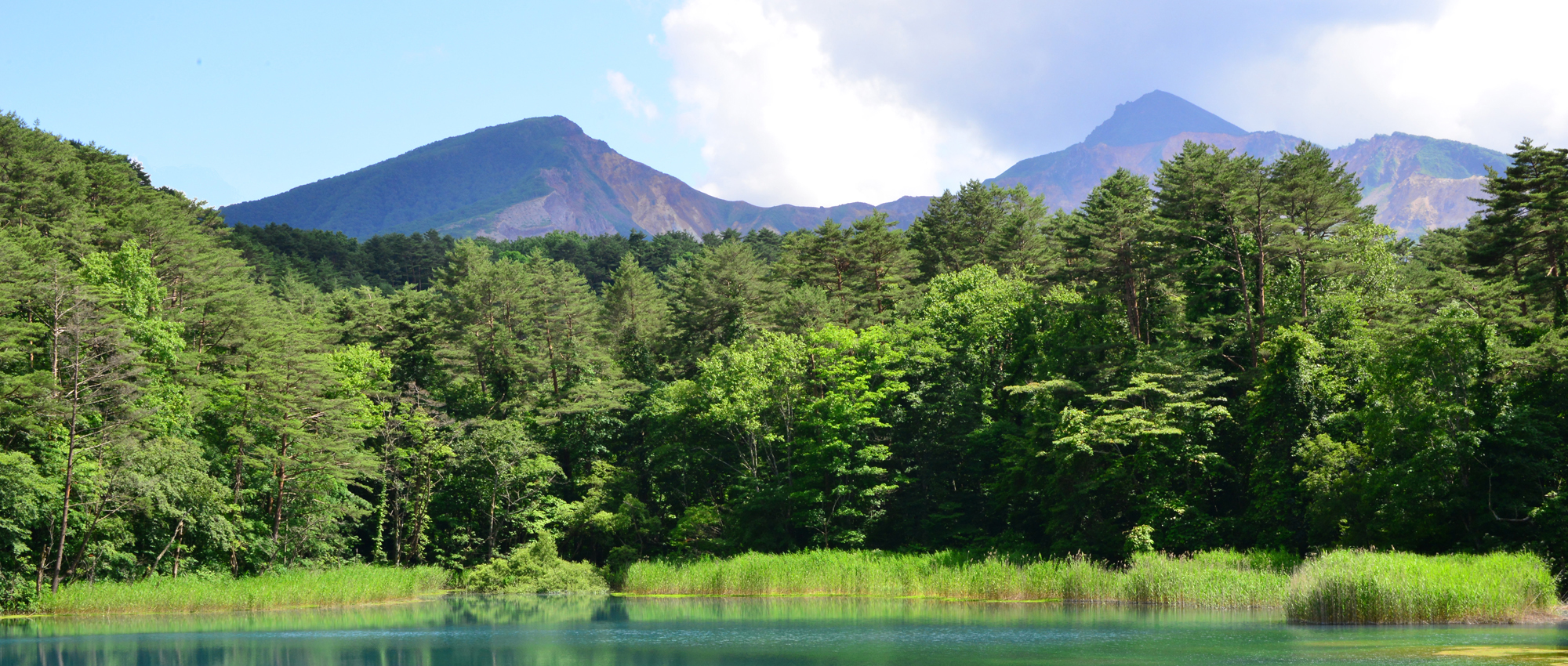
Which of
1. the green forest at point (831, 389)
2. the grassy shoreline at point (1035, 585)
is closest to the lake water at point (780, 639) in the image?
the grassy shoreline at point (1035, 585)

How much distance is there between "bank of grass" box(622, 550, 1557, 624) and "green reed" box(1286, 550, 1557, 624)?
22mm

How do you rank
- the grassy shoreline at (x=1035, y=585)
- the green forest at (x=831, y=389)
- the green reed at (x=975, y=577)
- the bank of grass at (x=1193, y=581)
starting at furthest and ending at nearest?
the green forest at (x=831, y=389)
the green reed at (x=975, y=577)
the grassy shoreline at (x=1035, y=585)
the bank of grass at (x=1193, y=581)

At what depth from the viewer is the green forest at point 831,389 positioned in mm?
31844

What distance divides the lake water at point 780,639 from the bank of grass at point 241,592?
4.14 ft

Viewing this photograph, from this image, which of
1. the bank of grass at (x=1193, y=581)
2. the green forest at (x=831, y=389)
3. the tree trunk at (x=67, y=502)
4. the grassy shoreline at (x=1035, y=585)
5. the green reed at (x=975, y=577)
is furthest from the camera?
the tree trunk at (x=67, y=502)

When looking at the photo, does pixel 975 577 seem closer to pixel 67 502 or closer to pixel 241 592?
pixel 241 592

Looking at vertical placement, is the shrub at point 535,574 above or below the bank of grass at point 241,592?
below

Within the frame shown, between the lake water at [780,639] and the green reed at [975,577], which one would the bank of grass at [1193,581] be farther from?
the lake water at [780,639]

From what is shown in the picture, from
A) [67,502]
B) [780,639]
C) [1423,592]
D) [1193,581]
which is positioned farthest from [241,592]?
[1423,592]

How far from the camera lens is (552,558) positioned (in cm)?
4953

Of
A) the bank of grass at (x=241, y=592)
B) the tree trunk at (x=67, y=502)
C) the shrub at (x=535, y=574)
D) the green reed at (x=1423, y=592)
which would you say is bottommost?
the shrub at (x=535, y=574)

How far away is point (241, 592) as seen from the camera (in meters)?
38.7

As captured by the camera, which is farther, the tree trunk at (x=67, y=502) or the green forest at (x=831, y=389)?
the tree trunk at (x=67, y=502)

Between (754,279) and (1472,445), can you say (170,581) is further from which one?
(1472,445)
